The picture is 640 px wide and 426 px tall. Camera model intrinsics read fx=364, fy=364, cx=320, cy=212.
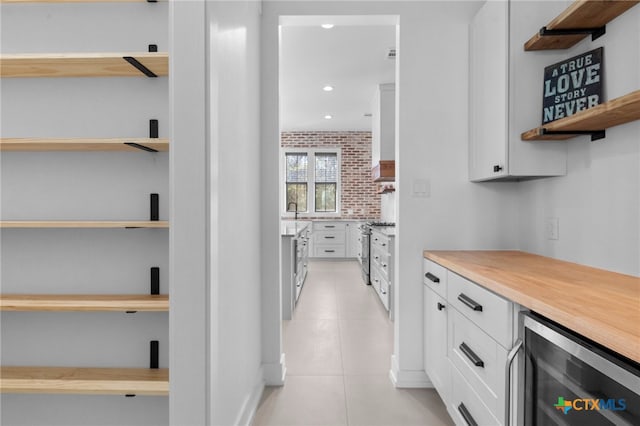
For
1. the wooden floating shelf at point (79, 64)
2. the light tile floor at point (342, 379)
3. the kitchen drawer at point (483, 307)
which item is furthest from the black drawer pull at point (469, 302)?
the wooden floating shelf at point (79, 64)

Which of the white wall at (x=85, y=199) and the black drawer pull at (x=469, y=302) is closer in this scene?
the black drawer pull at (x=469, y=302)

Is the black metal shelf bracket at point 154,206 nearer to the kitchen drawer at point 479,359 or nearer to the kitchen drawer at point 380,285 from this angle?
the kitchen drawer at point 479,359

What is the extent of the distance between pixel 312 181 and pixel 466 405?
22.8 feet

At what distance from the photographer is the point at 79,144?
1.62 meters

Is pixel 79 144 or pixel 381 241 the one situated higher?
pixel 79 144

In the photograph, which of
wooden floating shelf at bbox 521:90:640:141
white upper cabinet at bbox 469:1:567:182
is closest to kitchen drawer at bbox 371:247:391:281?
white upper cabinet at bbox 469:1:567:182

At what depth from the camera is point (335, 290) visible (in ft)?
17.2

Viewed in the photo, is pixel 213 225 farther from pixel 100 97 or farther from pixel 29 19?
pixel 29 19

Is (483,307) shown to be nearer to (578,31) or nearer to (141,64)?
(578,31)

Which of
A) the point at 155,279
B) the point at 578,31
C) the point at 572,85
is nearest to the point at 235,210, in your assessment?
the point at 155,279

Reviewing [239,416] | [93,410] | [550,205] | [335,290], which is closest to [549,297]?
[550,205]

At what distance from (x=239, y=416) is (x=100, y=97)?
5.71 ft

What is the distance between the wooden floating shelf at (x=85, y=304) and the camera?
5.25 ft

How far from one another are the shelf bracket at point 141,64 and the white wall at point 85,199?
5 centimetres
